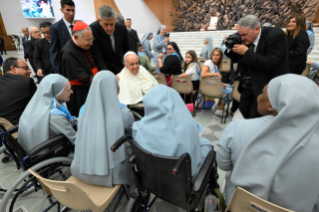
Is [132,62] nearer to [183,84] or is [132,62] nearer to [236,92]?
[183,84]

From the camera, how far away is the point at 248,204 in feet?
2.66

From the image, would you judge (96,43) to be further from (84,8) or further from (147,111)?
(84,8)

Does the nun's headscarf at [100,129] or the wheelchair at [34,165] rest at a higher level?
the nun's headscarf at [100,129]

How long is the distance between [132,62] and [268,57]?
1.58 m

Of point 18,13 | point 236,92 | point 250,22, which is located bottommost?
point 236,92

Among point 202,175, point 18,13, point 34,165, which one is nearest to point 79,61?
point 34,165

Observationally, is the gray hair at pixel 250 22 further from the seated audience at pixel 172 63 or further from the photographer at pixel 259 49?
the seated audience at pixel 172 63

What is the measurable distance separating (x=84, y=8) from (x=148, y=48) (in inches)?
354

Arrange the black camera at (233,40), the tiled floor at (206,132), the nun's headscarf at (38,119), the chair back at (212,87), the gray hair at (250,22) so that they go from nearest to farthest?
1. the nun's headscarf at (38,119)
2. the gray hair at (250,22)
3. the black camera at (233,40)
4. the tiled floor at (206,132)
5. the chair back at (212,87)

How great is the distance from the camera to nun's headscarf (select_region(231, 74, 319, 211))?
684 mm

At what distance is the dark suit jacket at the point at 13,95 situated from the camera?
1726mm

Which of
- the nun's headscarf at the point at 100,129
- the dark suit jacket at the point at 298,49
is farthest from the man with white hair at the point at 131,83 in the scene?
the dark suit jacket at the point at 298,49

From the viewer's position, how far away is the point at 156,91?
3.39ft

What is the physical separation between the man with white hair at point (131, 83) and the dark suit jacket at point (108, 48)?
0.28 m
